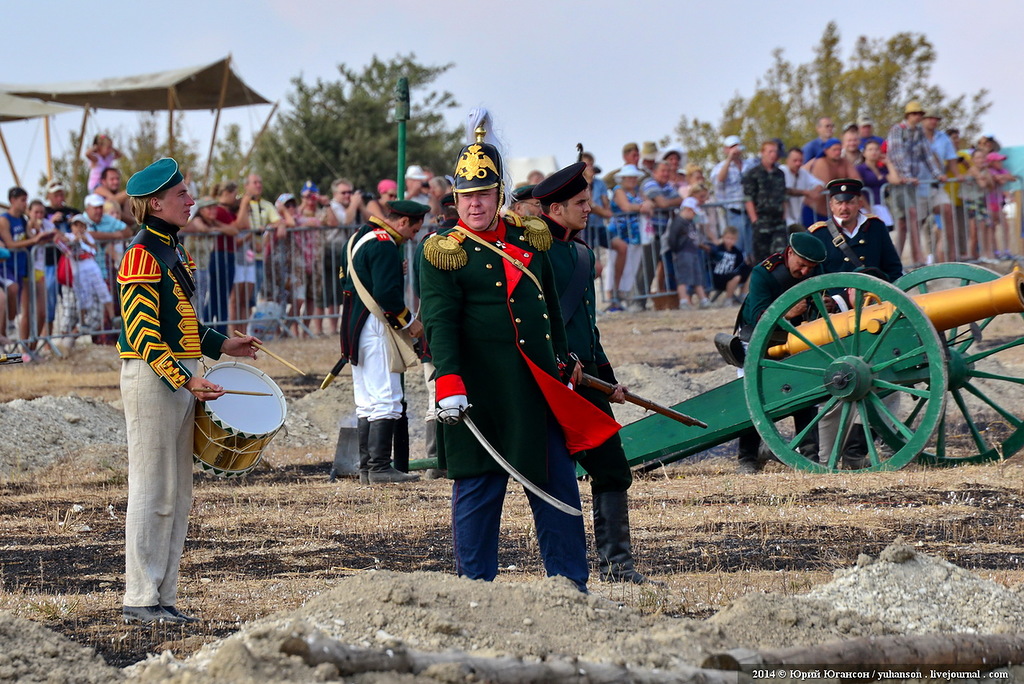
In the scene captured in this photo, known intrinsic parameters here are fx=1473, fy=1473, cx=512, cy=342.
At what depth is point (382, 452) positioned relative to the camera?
9.58 m

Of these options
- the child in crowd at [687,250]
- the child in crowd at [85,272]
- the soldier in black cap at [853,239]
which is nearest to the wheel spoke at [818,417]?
the soldier in black cap at [853,239]

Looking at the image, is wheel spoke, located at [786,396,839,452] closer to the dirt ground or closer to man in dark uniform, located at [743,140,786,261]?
the dirt ground

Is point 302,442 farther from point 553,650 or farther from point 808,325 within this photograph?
point 553,650

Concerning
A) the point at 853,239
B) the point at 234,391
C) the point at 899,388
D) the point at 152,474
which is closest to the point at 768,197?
the point at 853,239

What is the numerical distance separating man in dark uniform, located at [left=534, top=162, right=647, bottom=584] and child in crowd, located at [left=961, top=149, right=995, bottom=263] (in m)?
12.0

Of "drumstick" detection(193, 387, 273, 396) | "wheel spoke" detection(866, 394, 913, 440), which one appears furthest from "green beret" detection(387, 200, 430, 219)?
"drumstick" detection(193, 387, 273, 396)

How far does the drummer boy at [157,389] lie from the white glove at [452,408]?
0.97 meters

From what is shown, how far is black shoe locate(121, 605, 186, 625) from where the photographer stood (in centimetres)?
546

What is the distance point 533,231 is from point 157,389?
1519 millimetres

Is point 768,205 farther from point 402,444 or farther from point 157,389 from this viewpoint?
point 157,389

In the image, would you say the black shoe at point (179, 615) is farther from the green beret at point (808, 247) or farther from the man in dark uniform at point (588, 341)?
the green beret at point (808, 247)

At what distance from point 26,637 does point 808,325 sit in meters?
5.53

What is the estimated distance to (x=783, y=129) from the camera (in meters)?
32.2

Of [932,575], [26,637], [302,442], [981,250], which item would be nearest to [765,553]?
[932,575]
